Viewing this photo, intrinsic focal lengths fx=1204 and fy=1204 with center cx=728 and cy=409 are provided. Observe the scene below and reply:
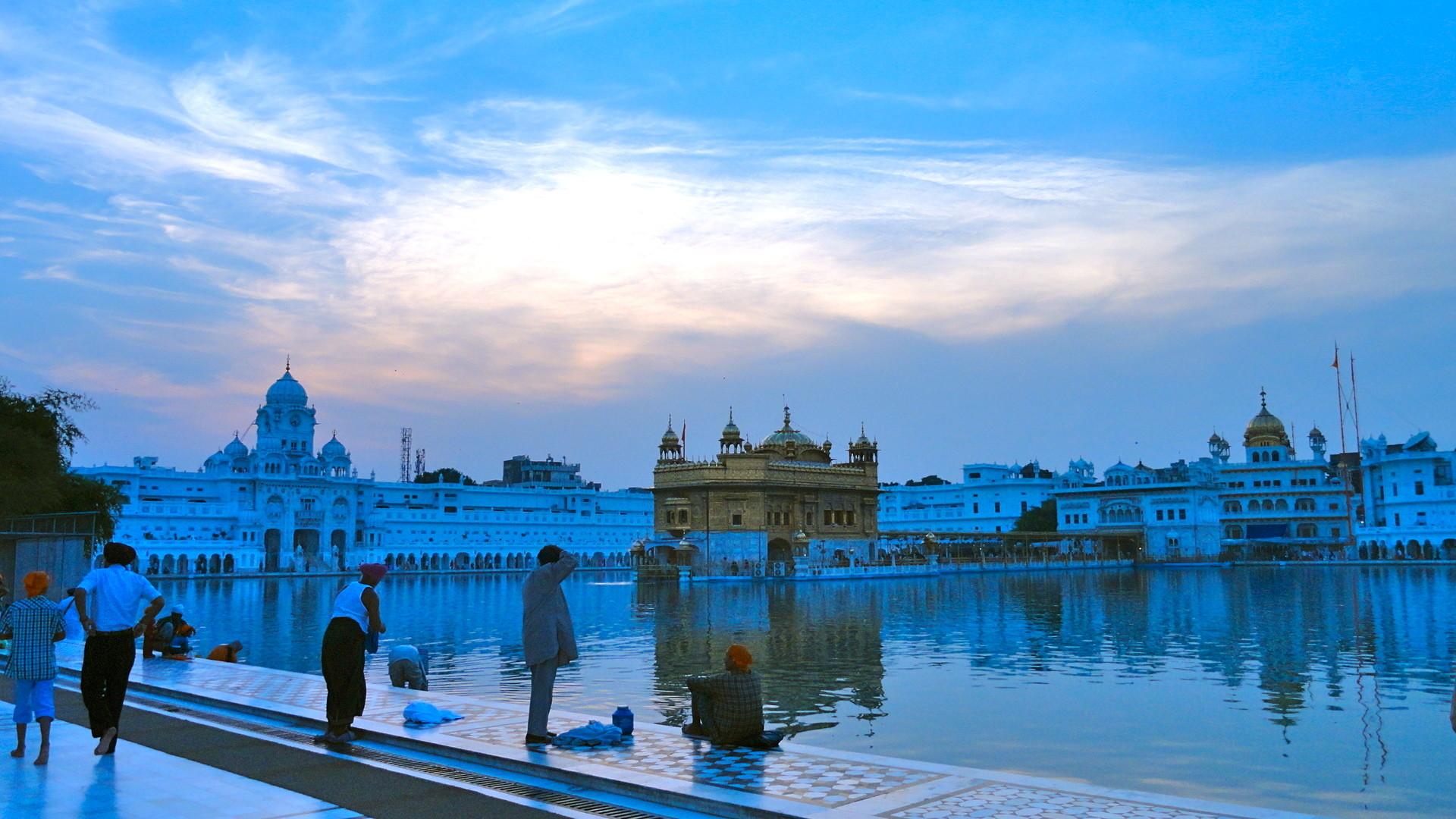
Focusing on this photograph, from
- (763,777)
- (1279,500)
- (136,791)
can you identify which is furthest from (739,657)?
(1279,500)

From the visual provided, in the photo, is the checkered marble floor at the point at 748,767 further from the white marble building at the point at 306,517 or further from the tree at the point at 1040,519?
the tree at the point at 1040,519

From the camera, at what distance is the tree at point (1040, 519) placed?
113 m

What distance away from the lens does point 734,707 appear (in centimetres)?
985

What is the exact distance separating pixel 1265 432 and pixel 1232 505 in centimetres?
774

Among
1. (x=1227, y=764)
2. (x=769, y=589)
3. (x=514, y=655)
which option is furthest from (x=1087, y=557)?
(x=1227, y=764)

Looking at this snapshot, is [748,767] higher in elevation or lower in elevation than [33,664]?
lower

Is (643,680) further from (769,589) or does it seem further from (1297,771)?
(769,589)

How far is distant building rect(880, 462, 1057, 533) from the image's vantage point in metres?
121

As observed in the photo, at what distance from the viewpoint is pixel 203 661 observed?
16844 mm

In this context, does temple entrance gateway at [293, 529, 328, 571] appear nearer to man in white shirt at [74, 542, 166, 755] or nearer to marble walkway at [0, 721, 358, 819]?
man in white shirt at [74, 542, 166, 755]

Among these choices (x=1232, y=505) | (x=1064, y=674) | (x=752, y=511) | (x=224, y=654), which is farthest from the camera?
(x=1232, y=505)

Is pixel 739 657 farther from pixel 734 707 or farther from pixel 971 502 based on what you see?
pixel 971 502

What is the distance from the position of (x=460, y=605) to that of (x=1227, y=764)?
32573 millimetres

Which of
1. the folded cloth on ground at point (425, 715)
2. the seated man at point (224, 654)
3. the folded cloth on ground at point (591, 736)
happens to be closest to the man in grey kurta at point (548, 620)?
the folded cloth on ground at point (591, 736)
